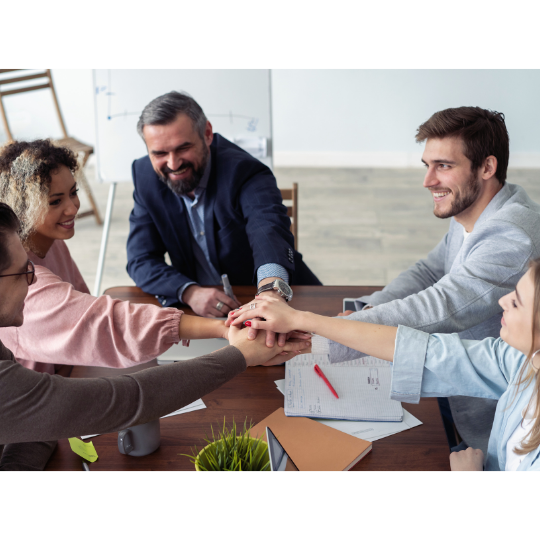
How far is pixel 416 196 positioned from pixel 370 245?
965 millimetres

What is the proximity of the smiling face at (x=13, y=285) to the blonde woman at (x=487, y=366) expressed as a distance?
0.65 meters

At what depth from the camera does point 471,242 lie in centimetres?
142

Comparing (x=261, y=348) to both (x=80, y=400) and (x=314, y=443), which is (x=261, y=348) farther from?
(x=80, y=400)

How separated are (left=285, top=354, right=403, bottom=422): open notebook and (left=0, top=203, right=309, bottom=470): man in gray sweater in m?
0.22

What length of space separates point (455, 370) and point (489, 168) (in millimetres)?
622

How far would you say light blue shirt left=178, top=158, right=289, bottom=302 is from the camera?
170cm

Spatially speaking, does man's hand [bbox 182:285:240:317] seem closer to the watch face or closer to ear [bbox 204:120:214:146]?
the watch face

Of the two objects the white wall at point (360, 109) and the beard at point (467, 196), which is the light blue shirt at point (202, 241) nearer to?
the beard at point (467, 196)

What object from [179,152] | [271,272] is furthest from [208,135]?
[271,272]

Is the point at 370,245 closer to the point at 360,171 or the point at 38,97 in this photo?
the point at 360,171

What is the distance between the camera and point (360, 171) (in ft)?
16.4

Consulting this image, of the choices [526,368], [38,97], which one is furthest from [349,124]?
[526,368]

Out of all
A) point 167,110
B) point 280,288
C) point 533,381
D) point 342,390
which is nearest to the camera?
point 533,381

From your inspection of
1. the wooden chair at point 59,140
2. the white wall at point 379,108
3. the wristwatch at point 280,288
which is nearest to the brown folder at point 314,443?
the wristwatch at point 280,288
